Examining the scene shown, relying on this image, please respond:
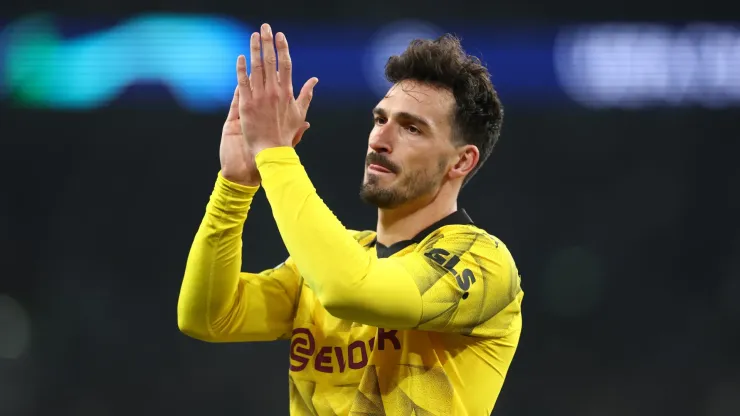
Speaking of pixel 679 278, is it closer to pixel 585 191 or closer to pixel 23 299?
pixel 585 191

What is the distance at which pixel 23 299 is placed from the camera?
5.27 metres

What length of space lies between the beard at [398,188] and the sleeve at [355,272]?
0.25 metres

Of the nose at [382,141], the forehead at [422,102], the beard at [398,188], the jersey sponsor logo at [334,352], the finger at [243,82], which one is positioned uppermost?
the finger at [243,82]

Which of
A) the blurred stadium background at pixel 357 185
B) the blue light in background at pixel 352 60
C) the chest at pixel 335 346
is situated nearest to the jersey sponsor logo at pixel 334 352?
the chest at pixel 335 346

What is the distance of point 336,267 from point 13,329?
387 cm

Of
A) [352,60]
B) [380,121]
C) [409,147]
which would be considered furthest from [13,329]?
[409,147]

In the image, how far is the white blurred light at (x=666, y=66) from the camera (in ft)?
18.0

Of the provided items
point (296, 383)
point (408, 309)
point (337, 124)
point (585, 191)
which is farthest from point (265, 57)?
point (585, 191)

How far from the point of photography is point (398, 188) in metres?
2.39

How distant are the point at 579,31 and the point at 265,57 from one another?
146 inches

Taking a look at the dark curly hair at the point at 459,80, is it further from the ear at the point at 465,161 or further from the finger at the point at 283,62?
the finger at the point at 283,62

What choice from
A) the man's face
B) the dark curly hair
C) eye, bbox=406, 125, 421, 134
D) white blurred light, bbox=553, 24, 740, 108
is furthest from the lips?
white blurred light, bbox=553, 24, 740, 108

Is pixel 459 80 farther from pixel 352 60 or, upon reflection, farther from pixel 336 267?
pixel 352 60

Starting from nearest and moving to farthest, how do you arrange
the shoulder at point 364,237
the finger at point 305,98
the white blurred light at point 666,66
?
the finger at point 305,98, the shoulder at point 364,237, the white blurred light at point 666,66
